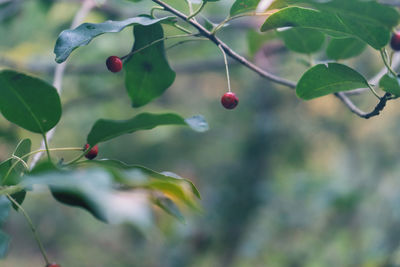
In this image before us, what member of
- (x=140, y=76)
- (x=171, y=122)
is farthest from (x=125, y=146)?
(x=171, y=122)

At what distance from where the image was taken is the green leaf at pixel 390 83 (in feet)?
2.57

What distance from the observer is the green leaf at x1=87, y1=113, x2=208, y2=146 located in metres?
0.74

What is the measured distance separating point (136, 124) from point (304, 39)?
626 millimetres

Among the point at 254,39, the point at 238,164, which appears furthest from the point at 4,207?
the point at 238,164

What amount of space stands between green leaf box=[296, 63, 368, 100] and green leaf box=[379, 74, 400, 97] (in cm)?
5

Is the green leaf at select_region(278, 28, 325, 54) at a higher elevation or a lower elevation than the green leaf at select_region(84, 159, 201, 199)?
higher

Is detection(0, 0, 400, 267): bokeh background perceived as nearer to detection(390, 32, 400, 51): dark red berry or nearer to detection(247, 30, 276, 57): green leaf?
detection(247, 30, 276, 57): green leaf

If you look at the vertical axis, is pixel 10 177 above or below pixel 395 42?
below

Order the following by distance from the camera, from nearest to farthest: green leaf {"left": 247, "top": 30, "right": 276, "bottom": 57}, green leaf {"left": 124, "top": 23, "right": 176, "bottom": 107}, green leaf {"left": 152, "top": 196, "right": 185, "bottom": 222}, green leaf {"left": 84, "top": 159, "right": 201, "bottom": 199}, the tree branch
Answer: green leaf {"left": 84, "top": 159, "right": 201, "bottom": 199} < green leaf {"left": 152, "top": 196, "right": 185, "bottom": 222} < green leaf {"left": 124, "top": 23, "right": 176, "bottom": 107} < the tree branch < green leaf {"left": 247, "top": 30, "right": 276, "bottom": 57}

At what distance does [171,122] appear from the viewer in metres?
0.75

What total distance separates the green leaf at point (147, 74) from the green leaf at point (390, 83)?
1.44 ft

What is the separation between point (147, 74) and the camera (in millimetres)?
985

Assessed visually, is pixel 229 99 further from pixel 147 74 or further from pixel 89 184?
pixel 89 184

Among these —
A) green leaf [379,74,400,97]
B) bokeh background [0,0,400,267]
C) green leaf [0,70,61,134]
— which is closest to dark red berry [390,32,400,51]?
green leaf [379,74,400,97]
